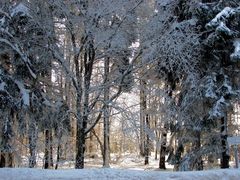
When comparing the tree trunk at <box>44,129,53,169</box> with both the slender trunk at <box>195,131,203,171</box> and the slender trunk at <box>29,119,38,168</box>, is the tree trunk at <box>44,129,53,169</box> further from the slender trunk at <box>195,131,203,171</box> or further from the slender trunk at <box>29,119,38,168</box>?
the slender trunk at <box>195,131,203,171</box>

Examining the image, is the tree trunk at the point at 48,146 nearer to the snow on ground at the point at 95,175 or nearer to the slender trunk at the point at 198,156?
the slender trunk at the point at 198,156

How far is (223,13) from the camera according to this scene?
49.6 ft

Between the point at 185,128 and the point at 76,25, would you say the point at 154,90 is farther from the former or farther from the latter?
the point at 76,25

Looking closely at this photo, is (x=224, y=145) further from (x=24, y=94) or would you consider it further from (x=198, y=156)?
(x=24, y=94)

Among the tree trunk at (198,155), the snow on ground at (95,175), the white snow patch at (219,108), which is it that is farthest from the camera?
the tree trunk at (198,155)

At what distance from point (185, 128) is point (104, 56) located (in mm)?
4867

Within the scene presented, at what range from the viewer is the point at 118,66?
16344mm

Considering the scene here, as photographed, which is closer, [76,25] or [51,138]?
[76,25]

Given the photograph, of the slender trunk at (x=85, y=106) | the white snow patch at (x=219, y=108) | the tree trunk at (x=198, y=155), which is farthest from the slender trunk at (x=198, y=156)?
the slender trunk at (x=85, y=106)

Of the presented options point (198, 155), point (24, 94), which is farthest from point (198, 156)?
point (24, 94)

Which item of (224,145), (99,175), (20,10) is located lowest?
(99,175)

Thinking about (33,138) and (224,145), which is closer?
(33,138)

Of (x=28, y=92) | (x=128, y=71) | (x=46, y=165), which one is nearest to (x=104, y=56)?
(x=128, y=71)

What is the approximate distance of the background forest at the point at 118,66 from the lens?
1404cm
